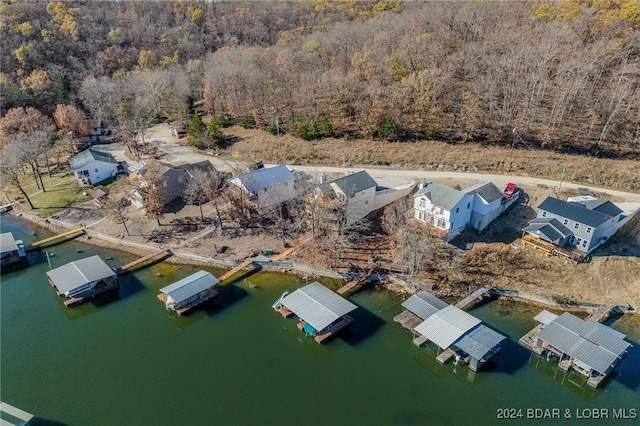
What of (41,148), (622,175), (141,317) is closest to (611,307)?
(622,175)

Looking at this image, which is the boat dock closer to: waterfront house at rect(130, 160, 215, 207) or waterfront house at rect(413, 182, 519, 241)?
waterfront house at rect(130, 160, 215, 207)

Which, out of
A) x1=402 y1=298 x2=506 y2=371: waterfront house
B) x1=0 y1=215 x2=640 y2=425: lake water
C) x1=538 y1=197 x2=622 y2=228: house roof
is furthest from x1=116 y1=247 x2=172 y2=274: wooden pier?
x1=538 y1=197 x2=622 y2=228: house roof

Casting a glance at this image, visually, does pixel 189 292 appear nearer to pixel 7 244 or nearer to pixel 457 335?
pixel 457 335

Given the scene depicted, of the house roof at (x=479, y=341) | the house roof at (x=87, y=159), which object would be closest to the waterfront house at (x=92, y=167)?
the house roof at (x=87, y=159)

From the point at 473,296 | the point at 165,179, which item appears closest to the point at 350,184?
the point at 473,296

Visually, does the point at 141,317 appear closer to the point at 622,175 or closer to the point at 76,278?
the point at 76,278

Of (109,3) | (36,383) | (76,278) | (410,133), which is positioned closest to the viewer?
(36,383)
